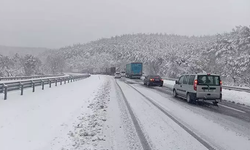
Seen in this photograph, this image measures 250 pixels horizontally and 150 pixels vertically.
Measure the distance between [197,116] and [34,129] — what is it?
6477 millimetres

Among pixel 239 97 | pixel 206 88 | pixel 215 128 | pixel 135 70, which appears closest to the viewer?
pixel 215 128

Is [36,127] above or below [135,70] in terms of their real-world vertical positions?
below

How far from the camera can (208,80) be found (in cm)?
1295

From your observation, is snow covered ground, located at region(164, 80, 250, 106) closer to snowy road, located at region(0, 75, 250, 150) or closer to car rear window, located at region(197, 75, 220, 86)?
car rear window, located at region(197, 75, 220, 86)

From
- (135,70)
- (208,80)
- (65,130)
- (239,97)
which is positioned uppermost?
(135,70)

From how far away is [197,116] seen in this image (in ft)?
30.9

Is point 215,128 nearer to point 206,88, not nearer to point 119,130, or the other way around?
point 119,130

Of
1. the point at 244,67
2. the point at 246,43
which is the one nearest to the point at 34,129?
the point at 244,67

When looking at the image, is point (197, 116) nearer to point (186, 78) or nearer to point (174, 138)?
point (174, 138)

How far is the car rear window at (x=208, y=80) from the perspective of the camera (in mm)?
12904

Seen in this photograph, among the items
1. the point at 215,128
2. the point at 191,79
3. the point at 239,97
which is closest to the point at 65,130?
the point at 215,128

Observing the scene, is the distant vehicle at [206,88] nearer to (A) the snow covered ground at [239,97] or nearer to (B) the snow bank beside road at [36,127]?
(A) the snow covered ground at [239,97]

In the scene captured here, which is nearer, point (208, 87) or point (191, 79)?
point (208, 87)

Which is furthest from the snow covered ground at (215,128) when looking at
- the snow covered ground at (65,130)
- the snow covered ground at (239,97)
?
the snow covered ground at (239,97)
